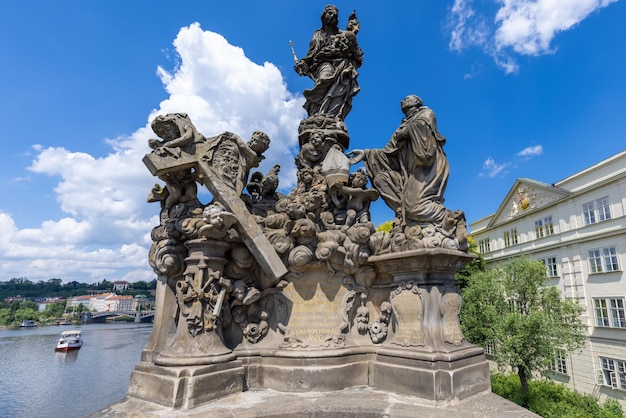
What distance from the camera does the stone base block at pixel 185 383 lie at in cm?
420

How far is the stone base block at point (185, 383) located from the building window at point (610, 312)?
21.9 meters

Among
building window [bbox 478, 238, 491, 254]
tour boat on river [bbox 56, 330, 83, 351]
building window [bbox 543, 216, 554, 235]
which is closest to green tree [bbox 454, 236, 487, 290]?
building window [bbox 478, 238, 491, 254]

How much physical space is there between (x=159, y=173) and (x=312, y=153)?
248cm

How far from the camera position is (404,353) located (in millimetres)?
4824

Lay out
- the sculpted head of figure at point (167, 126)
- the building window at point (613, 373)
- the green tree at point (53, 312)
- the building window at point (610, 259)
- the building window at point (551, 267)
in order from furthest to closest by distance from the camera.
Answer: the green tree at point (53, 312), the building window at point (551, 267), the building window at point (610, 259), the building window at point (613, 373), the sculpted head of figure at point (167, 126)

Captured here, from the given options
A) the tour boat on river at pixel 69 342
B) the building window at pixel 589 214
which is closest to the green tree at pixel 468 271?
the building window at pixel 589 214

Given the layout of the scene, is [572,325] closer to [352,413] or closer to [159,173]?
[352,413]

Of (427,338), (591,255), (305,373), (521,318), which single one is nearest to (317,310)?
(305,373)

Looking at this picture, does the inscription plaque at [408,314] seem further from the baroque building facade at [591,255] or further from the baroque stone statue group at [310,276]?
the baroque building facade at [591,255]

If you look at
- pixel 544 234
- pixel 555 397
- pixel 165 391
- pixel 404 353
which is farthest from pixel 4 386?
pixel 544 234

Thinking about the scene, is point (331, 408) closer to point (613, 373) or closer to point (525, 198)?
point (613, 373)

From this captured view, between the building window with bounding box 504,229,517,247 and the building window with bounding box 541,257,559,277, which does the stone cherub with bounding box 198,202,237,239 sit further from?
the building window with bounding box 504,229,517,247

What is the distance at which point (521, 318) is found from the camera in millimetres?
17766

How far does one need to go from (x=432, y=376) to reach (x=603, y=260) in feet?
69.9
